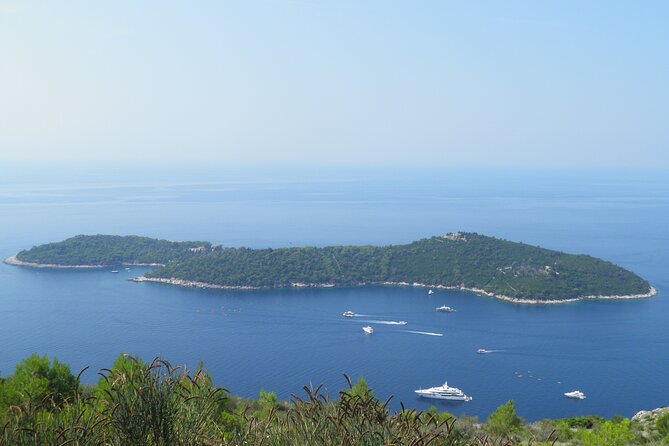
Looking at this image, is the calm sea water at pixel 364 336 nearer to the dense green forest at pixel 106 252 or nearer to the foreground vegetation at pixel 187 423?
the dense green forest at pixel 106 252

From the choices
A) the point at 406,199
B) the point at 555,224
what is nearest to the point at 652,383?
the point at 555,224

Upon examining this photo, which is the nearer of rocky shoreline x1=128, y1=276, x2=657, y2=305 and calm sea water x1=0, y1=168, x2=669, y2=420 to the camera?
calm sea water x1=0, y1=168, x2=669, y2=420

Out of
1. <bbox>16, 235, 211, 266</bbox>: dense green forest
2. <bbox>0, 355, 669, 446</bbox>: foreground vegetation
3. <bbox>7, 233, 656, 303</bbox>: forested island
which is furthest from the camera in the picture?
<bbox>16, 235, 211, 266</bbox>: dense green forest

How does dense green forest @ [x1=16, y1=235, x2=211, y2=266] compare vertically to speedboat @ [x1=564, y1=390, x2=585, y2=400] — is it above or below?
above

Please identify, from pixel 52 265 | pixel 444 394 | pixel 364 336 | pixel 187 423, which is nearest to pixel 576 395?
pixel 444 394

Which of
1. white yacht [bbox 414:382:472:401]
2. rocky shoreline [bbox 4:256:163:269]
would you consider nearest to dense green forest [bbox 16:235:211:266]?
rocky shoreline [bbox 4:256:163:269]

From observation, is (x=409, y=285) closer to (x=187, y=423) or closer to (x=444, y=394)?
(x=444, y=394)

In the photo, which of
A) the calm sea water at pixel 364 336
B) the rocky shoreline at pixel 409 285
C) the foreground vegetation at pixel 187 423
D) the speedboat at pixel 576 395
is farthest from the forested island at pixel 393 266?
the foreground vegetation at pixel 187 423

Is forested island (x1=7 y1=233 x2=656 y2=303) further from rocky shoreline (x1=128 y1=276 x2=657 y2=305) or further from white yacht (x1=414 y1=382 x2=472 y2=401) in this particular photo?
white yacht (x1=414 y1=382 x2=472 y2=401)
